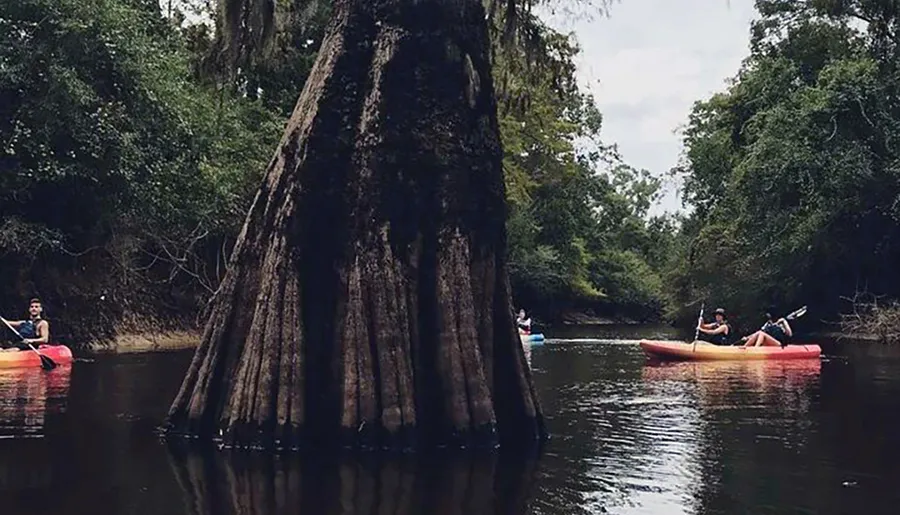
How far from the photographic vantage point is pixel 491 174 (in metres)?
12.3

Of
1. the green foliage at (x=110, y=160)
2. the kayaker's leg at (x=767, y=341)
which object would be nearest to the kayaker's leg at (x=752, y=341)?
the kayaker's leg at (x=767, y=341)

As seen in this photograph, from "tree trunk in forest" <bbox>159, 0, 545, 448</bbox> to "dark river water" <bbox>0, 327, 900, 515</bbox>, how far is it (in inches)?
21.4

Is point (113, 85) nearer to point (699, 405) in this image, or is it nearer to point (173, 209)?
point (173, 209)

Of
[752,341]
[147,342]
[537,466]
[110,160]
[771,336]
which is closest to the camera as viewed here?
[537,466]

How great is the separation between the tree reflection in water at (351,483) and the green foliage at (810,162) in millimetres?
23011

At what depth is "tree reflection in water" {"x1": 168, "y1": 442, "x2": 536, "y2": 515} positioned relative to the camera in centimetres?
894

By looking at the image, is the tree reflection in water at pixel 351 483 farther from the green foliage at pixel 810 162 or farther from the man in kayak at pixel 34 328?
the green foliage at pixel 810 162

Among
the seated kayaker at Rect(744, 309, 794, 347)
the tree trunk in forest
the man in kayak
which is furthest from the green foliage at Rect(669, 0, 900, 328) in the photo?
the man in kayak

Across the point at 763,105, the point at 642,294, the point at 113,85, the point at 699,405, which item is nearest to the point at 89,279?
the point at 113,85

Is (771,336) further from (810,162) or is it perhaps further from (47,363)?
(47,363)

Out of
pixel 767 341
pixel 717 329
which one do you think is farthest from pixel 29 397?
pixel 767 341

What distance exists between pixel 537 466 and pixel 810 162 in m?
25.7

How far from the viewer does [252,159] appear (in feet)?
106

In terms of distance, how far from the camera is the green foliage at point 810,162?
3375 cm
